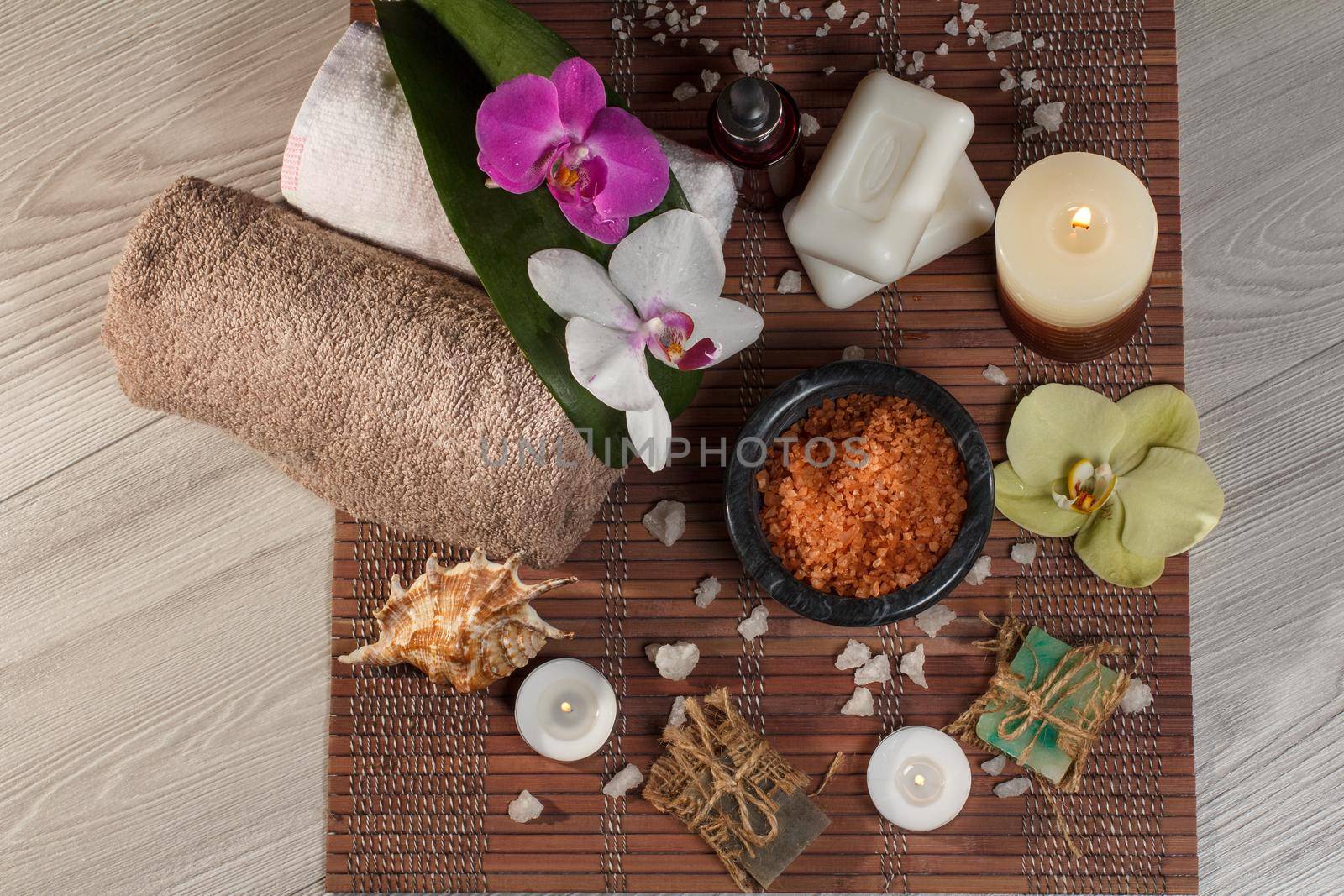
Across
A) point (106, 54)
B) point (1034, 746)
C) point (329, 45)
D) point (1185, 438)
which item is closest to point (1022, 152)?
point (1185, 438)

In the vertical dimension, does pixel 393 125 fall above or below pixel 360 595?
above

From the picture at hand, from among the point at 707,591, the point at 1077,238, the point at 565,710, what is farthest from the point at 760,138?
the point at 565,710

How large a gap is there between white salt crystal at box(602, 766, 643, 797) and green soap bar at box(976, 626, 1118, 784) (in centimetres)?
27

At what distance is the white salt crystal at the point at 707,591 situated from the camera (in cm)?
74

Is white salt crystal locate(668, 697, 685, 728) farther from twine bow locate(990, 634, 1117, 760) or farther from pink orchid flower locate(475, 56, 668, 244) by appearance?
pink orchid flower locate(475, 56, 668, 244)

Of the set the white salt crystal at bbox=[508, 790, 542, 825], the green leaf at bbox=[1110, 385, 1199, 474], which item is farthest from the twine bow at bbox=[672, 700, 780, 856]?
the green leaf at bbox=[1110, 385, 1199, 474]

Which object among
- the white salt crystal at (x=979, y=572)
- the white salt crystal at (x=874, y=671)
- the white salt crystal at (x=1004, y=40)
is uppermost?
the white salt crystal at (x=1004, y=40)

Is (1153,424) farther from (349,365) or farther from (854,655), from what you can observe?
(349,365)

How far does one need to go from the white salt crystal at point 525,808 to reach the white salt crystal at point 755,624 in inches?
8.3

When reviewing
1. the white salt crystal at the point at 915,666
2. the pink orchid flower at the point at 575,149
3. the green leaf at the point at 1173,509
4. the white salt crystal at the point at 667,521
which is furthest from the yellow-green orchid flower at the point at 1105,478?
the pink orchid flower at the point at 575,149

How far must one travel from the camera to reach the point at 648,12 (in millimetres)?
752

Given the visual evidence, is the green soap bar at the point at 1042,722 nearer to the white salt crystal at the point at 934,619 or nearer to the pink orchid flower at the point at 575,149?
the white salt crystal at the point at 934,619

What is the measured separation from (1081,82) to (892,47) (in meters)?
0.15

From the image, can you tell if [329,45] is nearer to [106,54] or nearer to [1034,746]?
[106,54]
